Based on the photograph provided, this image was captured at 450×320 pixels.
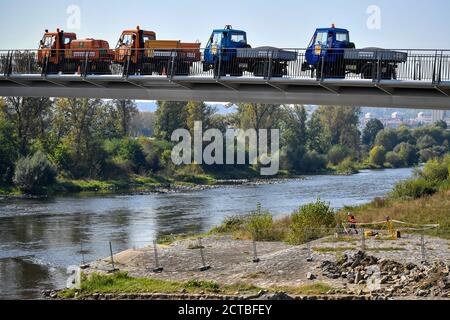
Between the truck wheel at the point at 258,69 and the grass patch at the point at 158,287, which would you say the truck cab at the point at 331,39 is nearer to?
the truck wheel at the point at 258,69

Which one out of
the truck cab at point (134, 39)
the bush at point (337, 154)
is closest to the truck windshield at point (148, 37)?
the truck cab at point (134, 39)

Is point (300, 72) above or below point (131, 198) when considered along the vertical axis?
above

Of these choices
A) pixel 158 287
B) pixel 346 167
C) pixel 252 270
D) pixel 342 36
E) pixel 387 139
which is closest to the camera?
pixel 158 287

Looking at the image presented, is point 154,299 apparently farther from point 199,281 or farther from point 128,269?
point 128,269

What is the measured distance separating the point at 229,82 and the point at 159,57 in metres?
4.81

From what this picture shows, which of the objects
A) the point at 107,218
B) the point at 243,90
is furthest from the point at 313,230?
the point at 107,218

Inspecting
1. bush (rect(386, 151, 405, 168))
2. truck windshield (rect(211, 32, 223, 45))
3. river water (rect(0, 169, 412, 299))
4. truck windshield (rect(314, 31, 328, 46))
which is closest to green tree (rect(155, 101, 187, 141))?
river water (rect(0, 169, 412, 299))

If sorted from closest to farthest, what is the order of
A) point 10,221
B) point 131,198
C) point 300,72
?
point 300,72
point 10,221
point 131,198

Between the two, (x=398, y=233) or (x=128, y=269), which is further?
(x=398, y=233)

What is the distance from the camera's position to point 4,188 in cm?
7894

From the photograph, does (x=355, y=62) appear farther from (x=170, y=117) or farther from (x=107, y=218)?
(x=170, y=117)

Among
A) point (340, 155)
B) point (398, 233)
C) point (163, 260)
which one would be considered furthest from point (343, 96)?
point (340, 155)

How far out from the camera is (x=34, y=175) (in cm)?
7862

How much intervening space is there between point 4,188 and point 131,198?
37.1 feet
